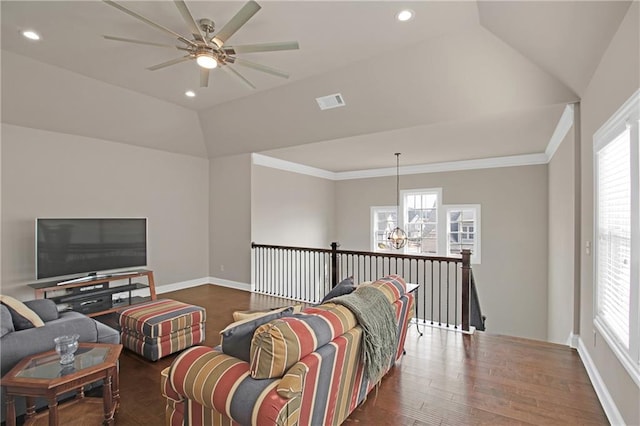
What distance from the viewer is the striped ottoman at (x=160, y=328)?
127 inches

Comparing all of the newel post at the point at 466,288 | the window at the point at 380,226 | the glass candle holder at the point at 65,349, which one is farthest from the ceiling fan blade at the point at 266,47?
the window at the point at 380,226

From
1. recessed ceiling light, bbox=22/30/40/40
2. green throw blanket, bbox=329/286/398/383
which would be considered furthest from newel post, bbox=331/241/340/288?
recessed ceiling light, bbox=22/30/40/40

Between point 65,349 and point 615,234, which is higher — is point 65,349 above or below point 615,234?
below

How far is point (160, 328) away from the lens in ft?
10.6

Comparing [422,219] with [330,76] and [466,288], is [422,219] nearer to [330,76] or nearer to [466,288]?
[466,288]

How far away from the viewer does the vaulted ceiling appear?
9.43 feet

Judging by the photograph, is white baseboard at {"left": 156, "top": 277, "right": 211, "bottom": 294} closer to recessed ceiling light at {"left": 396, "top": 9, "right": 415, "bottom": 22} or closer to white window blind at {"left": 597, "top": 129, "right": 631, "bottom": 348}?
recessed ceiling light at {"left": 396, "top": 9, "right": 415, "bottom": 22}

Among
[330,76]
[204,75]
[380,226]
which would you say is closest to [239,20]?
[204,75]

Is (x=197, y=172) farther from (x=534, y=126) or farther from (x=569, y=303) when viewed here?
(x=569, y=303)

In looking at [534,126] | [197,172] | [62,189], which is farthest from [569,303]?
[62,189]

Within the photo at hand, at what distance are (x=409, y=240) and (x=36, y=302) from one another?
7115 mm

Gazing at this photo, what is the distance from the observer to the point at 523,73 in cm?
348

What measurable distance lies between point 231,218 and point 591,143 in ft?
19.2

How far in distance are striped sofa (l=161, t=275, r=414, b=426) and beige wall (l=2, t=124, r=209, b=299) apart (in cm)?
422
